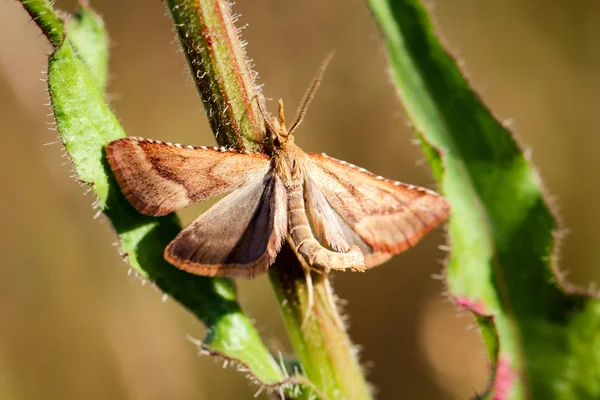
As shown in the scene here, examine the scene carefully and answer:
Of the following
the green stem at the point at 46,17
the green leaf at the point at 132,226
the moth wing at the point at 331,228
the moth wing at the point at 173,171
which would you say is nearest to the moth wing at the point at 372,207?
the moth wing at the point at 331,228

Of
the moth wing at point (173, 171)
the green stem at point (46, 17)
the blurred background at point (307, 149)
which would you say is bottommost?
the blurred background at point (307, 149)

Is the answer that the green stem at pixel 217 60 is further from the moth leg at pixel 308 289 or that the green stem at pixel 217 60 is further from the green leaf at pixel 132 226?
the moth leg at pixel 308 289

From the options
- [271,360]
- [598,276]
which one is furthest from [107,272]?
[598,276]

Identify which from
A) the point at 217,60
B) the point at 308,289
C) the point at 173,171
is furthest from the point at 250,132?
the point at 308,289

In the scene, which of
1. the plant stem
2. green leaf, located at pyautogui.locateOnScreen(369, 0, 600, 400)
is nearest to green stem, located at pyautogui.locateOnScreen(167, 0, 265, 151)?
the plant stem

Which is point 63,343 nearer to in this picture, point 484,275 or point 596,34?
point 484,275

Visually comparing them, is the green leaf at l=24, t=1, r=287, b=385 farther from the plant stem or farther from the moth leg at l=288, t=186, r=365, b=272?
the moth leg at l=288, t=186, r=365, b=272
